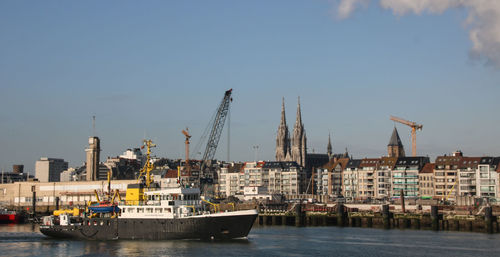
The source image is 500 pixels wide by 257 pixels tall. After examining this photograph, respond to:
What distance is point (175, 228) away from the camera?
84.1 metres

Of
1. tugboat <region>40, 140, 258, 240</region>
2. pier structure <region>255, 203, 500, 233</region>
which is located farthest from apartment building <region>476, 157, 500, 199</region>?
tugboat <region>40, 140, 258, 240</region>

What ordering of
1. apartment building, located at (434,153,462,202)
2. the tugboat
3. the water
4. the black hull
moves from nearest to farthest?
the water
the black hull
the tugboat
apartment building, located at (434,153,462,202)

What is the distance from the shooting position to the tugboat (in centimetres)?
8388

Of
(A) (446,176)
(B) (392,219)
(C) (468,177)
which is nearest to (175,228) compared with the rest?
(B) (392,219)

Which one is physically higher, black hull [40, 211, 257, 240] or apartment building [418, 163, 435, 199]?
apartment building [418, 163, 435, 199]

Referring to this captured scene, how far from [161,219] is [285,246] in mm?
17097

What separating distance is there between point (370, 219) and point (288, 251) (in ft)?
166

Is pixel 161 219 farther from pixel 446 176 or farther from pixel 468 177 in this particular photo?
pixel 446 176

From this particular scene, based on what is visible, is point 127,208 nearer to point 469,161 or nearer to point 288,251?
point 288,251

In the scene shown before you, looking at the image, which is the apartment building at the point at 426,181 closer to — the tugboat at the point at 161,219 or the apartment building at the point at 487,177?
the apartment building at the point at 487,177

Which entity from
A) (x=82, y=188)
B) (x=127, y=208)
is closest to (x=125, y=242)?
(x=127, y=208)

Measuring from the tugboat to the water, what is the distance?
171 centimetres

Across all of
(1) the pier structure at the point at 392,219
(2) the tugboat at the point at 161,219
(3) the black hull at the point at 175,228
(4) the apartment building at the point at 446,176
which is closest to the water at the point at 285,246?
(3) the black hull at the point at 175,228

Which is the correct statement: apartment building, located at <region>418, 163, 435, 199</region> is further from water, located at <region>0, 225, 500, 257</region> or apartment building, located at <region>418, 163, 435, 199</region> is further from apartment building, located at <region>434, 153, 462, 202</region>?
water, located at <region>0, 225, 500, 257</region>
